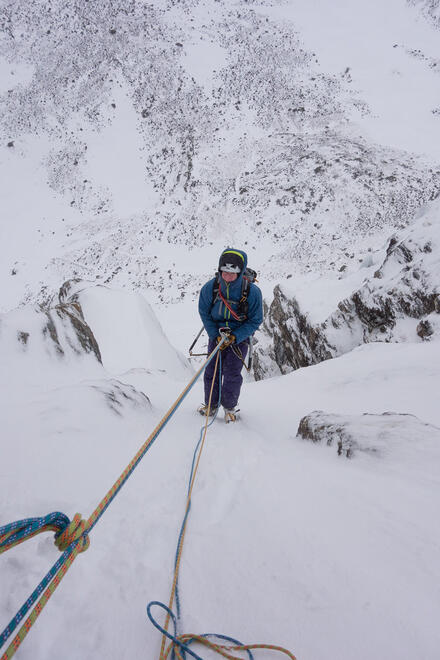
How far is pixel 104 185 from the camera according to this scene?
27984mm

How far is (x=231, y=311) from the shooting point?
376 cm

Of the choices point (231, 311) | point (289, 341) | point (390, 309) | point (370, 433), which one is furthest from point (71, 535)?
point (289, 341)

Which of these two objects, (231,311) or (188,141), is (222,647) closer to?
(231,311)

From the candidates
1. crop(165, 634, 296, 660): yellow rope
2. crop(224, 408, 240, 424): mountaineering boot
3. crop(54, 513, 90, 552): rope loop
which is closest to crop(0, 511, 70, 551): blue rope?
crop(54, 513, 90, 552): rope loop

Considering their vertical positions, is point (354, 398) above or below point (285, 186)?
below

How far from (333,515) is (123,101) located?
1531 inches

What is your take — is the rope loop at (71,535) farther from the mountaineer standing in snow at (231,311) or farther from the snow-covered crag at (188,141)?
the snow-covered crag at (188,141)

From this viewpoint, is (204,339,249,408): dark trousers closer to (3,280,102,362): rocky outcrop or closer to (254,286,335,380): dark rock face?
(3,280,102,362): rocky outcrop

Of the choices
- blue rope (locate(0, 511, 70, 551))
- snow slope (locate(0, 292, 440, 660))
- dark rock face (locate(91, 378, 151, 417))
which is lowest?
snow slope (locate(0, 292, 440, 660))

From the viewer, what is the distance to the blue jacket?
3.71m

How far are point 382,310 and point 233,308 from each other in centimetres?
501

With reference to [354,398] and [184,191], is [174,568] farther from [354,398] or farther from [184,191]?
[184,191]

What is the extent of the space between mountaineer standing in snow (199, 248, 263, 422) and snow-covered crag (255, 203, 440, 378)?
13.8 ft

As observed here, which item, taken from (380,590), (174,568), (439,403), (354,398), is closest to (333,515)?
(380,590)
